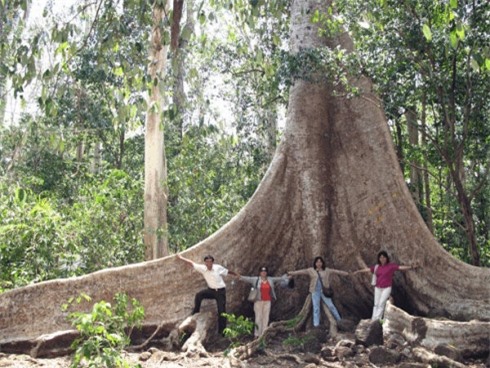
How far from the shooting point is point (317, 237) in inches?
336

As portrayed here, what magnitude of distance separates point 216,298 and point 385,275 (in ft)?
6.63

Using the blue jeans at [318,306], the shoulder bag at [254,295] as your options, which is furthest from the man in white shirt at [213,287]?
the blue jeans at [318,306]

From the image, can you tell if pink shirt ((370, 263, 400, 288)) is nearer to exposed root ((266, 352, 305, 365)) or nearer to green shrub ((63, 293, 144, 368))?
exposed root ((266, 352, 305, 365))

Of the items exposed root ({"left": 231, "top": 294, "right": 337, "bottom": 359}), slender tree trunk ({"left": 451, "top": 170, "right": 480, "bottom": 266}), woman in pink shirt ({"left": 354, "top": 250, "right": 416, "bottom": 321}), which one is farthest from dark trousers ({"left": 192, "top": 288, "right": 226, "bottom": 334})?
slender tree trunk ({"left": 451, "top": 170, "right": 480, "bottom": 266})

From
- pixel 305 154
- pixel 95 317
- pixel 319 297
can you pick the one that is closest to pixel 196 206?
pixel 305 154

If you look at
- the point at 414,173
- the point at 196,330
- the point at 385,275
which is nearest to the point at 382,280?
the point at 385,275

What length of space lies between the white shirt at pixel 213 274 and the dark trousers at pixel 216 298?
0.06 meters

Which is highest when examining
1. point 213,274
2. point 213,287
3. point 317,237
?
point 317,237

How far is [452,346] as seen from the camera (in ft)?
19.9

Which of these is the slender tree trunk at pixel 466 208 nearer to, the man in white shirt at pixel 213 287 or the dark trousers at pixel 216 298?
the man in white shirt at pixel 213 287

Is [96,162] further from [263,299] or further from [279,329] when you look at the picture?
[279,329]

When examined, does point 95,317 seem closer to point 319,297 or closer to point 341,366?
point 341,366

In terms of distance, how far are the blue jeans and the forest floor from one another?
0.40m

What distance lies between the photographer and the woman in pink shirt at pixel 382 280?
7.56m
